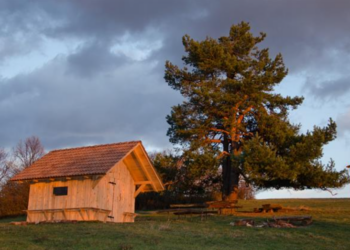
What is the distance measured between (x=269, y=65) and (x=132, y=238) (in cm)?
1946

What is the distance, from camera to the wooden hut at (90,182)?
23.4 m

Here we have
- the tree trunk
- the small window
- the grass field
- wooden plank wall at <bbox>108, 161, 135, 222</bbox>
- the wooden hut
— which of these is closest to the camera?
the grass field

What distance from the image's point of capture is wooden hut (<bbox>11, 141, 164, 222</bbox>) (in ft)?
76.7

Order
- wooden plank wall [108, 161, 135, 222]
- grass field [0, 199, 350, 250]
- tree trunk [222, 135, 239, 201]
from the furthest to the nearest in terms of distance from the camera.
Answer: tree trunk [222, 135, 239, 201], wooden plank wall [108, 161, 135, 222], grass field [0, 199, 350, 250]

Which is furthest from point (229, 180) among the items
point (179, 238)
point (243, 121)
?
point (179, 238)

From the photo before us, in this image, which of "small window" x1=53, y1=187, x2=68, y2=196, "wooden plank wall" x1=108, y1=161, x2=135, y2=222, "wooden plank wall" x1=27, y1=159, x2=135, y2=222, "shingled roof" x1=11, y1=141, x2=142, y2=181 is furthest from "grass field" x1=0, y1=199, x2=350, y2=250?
"wooden plank wall" x1=108, y1=161, x2=135, y2=222

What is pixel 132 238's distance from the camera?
52.0 feet

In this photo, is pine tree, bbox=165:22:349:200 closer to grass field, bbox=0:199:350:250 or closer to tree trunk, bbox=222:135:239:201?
tree trunk, bbox=222:135:239:201

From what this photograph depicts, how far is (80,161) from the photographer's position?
2508 cm

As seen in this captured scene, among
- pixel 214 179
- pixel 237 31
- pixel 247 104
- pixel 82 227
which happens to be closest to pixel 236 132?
pixel 247 104

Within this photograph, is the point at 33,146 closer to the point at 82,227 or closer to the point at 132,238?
the point at 82,227

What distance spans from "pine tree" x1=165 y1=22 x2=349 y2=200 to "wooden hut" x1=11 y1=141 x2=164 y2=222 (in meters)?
4.97

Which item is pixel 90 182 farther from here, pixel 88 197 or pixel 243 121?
pixel 243 121

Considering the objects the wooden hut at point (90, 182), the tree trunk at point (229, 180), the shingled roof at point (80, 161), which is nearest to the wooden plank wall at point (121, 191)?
the wooden hut at point (90, 182)
